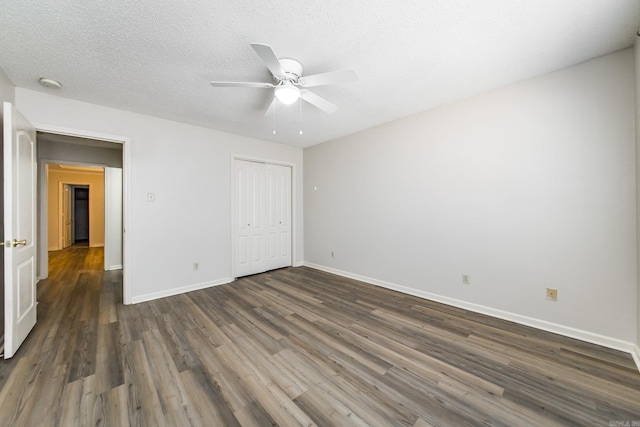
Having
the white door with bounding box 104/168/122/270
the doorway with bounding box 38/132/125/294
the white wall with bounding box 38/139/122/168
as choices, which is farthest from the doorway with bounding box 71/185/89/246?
Answer: the white wall with bounding box 38/139/122/168

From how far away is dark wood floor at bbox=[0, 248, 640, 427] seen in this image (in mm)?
1413

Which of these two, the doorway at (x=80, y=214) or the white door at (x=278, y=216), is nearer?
the white door at (x=278, y=216)

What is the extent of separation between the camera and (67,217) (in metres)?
7.56

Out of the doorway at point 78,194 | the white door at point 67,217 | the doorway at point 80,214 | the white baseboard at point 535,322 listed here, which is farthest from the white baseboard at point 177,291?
the doorway at point 80,214

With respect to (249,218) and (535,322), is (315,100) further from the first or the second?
(535,322)

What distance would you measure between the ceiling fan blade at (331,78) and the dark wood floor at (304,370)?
2186 mm

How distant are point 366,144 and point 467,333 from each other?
2.84 m

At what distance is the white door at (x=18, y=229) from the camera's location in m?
1.86

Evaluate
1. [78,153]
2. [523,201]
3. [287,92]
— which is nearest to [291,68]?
[287,92]

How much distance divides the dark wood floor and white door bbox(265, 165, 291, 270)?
184 cm

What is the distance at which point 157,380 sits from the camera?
1.69 meters

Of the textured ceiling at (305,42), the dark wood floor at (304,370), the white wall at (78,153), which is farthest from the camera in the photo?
the white wall at (78,153)

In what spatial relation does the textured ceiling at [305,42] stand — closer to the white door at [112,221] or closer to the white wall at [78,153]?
the white wall at [78,153]

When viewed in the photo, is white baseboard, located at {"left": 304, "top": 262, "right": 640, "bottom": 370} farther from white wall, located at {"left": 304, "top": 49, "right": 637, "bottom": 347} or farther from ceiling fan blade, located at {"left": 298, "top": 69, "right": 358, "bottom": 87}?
ceiling fan blade, located at {"left": 298, "top": 69, "right": 358, "bottom": 87}
